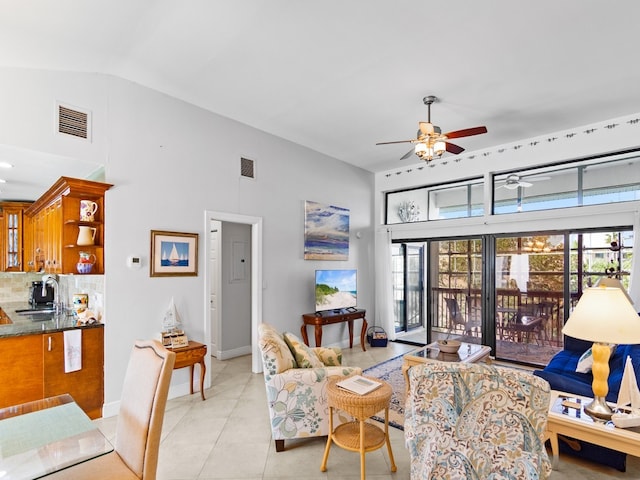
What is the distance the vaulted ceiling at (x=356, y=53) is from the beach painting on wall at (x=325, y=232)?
1576mm

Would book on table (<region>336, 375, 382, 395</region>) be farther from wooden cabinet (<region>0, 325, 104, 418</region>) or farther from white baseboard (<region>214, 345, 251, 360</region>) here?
white baseboard (<region>214, 345, 251, 360</region>)

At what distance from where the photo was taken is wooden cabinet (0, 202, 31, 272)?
521 cm

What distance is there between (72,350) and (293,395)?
2025 millimetres

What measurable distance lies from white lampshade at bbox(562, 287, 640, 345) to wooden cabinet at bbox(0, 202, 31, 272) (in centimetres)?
668

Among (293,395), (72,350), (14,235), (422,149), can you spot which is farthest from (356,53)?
(14,235)

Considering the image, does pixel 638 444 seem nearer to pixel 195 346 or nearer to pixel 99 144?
pixel 195 346

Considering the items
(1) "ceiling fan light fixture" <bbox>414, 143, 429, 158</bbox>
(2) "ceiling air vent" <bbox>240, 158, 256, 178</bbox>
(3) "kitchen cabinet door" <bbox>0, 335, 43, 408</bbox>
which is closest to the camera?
(3) "kitchen cabinet door" <bbox>0, 335, 43, 408</bbox>

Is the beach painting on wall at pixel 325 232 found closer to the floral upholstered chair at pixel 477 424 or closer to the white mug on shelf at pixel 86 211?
the white mug on shelf at pixel 86 211

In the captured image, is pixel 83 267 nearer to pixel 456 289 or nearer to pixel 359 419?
pixel 359 419

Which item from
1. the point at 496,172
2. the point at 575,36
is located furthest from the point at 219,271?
the point at 575,36

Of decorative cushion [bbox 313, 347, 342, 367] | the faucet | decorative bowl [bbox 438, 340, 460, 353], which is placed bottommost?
decorative bowl [bbox 438, 340, 460, 353]

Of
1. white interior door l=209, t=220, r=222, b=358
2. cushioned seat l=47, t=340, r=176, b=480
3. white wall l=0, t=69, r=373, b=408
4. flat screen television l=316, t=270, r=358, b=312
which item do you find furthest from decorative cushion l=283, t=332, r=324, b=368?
white interior door l=209, t=220, r=222, b=358

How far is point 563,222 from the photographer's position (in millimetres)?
4738

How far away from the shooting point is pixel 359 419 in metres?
2.25
